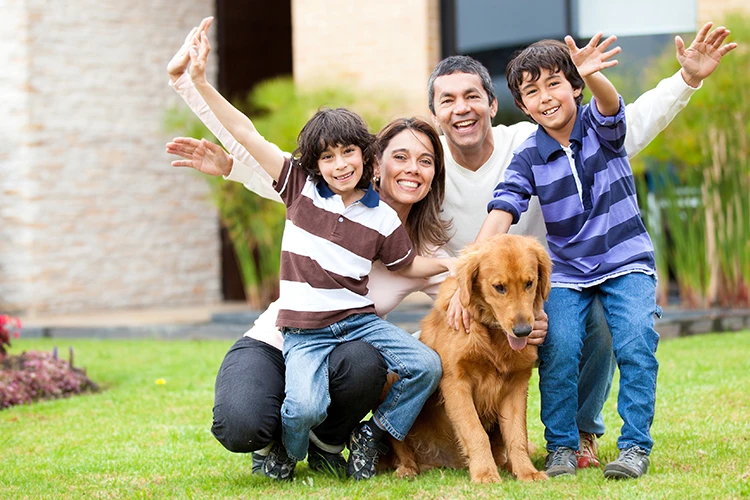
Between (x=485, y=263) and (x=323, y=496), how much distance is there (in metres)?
1.13

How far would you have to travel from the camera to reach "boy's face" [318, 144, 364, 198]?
3961 mm

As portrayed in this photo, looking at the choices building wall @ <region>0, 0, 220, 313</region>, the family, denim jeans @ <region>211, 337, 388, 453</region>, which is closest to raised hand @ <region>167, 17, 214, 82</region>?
the family

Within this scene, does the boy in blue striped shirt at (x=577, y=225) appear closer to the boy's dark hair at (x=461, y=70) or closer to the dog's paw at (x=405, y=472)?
the boy's dark hair at (x=461, y=70)

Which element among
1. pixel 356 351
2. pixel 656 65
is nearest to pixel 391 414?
pixel 356 351

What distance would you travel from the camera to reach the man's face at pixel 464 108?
4418 mm

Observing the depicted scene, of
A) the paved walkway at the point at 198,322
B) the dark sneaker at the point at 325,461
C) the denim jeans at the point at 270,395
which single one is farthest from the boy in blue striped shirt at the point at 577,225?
the paved walkway at the point at 198,322

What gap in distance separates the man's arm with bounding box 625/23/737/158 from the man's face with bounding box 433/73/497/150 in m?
0.71

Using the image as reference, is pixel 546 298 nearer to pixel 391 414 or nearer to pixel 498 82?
pixel 391 414

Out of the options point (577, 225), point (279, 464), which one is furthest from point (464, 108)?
point (279, 464)

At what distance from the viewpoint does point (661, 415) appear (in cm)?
511

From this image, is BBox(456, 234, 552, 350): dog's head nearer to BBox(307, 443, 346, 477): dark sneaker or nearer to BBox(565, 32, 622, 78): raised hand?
BBox(565, 32, 622, 78): raised hand

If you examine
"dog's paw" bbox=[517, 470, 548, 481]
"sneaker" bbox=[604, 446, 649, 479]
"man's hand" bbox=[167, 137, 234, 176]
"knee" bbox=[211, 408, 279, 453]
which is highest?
"man's hand" bbox=[167, 137, 234, 176]

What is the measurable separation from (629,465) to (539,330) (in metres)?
0.64

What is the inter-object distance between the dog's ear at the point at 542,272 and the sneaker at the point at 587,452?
787mm
